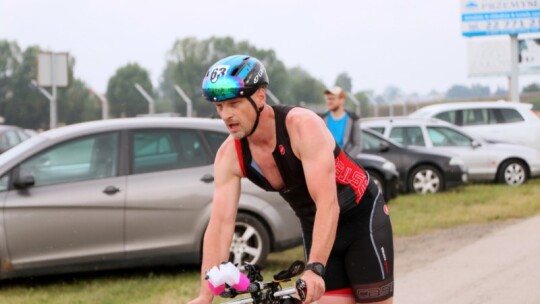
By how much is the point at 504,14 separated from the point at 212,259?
23.7 meters

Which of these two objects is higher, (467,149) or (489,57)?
(489,57)

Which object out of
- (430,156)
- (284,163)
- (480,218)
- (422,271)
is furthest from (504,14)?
(284,163)

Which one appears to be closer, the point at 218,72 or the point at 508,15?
the point at 218,72

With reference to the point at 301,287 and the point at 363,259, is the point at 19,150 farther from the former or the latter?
the point at 301,287

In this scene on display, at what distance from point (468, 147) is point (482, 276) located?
8.44m

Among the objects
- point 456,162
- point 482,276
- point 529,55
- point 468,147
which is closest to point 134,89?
point 529,55

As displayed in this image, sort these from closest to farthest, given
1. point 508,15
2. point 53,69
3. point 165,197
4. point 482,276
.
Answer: point 165,197 < point 482,276 < point 53,69 < point 508,15

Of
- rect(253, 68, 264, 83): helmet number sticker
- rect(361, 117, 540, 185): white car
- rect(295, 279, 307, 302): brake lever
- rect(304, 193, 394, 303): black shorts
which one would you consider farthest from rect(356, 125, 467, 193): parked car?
rect(295, 279, 307, 302): brake lever

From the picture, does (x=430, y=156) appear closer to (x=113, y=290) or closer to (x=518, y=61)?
(x=113, y=290)

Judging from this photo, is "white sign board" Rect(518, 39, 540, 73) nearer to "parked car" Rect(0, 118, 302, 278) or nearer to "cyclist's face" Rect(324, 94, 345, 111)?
"cyclist's face" Rect(324, 94, 345, 111)

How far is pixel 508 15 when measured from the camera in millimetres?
25781

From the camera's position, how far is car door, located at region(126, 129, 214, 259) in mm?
7711

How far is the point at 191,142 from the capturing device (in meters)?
8.19

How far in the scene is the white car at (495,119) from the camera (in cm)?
1827
